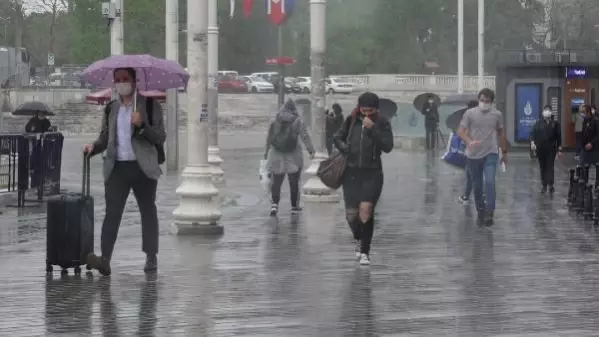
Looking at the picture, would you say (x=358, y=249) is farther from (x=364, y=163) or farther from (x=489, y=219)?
(x=489, y=219)

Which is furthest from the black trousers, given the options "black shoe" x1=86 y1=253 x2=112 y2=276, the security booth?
the security booth

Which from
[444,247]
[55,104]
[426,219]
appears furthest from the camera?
[55,104]

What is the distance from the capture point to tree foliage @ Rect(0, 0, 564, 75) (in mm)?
78500

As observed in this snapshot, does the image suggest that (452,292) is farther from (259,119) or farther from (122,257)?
(259,119)

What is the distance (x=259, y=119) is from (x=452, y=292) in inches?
2443

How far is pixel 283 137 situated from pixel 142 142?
7.00 meters

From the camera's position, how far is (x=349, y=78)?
86438 mm

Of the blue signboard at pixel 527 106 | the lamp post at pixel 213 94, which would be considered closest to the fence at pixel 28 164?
the lamp post at pixel 213 94

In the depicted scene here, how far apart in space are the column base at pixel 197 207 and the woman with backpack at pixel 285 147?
258 cm

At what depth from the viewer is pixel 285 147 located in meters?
19.1

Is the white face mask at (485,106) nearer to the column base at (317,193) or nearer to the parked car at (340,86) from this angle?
the column base at (317,193)

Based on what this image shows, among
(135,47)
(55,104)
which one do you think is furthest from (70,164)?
(135,47)

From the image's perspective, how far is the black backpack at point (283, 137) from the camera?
19.0 m

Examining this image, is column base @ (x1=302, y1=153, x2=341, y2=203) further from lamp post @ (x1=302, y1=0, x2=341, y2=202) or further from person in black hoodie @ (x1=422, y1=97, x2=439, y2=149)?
person in black hoodie @ (x1=422, y1=97, x2=439, y2=149)
